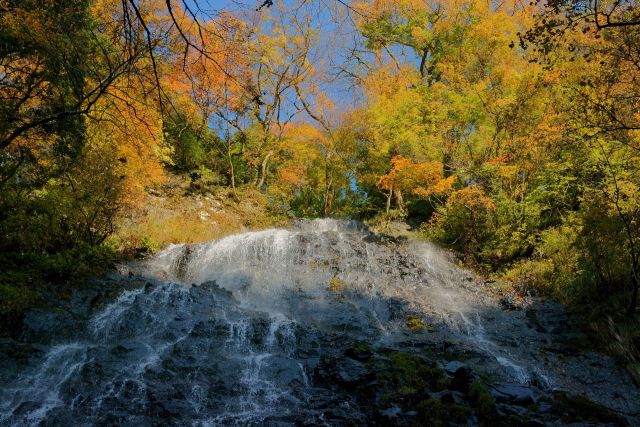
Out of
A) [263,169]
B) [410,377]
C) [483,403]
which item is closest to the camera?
[483,403]

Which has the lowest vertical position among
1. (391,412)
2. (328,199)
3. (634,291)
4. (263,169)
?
(391,412)

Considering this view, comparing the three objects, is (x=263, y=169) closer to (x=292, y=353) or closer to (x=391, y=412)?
(x=292, y=353)

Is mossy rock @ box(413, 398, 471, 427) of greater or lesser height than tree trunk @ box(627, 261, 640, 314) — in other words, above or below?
below

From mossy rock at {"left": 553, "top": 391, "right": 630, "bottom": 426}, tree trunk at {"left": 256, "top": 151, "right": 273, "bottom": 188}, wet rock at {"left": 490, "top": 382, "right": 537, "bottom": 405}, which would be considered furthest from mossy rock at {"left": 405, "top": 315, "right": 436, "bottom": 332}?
tree trunk at {"left": 256, "top": 151, "right": 273, "bottom": 188}

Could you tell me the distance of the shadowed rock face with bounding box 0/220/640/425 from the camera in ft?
16.5

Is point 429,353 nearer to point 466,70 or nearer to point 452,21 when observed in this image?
point 466,70

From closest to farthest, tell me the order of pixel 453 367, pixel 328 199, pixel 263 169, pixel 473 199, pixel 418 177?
1. pixel 453 367
2. pixel 473 199
3. pixel 418 177
4. pixel 263 169
5. pixel 328 199

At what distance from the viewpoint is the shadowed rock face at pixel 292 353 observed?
16.5 ft

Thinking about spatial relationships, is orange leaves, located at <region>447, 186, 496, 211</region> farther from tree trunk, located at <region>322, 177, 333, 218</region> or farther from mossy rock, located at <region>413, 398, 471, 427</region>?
tree trunk, located at <region>322, 177, 333, 218</region>

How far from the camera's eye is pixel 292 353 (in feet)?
23.2

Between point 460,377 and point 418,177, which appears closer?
point 460,377

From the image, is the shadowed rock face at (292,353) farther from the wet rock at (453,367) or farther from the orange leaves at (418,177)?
the orange leaves at (418,177)

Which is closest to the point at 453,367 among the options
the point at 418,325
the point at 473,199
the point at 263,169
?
the point at 418,325

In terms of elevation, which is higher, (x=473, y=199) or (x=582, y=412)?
(x=473, y=199)
